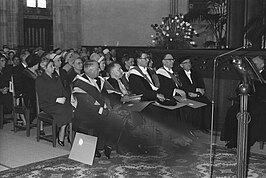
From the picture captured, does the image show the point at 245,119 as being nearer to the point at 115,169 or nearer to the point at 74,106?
the point at 115,169

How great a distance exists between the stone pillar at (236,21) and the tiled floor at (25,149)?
4153mm

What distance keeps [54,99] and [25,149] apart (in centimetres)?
97

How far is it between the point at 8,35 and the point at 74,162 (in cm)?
1504

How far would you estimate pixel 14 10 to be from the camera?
858 inches

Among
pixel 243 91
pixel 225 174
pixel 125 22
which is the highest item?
pixel 125 22

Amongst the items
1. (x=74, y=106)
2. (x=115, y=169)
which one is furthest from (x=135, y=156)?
(x=74, y=106)

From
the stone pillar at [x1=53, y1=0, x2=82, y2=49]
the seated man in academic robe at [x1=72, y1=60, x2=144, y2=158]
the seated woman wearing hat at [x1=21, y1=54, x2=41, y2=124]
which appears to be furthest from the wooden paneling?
the seated man in academic robe at [x1=72, y1=60, x2=144, y2=158]

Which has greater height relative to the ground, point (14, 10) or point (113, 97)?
point (14, 10)

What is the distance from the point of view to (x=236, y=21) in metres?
12.8

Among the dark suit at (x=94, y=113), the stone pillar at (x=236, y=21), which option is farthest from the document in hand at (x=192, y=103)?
the stone pillar at (x=236, y=21)

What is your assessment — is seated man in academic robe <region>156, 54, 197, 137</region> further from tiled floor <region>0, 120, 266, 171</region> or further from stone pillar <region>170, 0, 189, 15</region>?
stone pillar <region>170, 0, 189, 15</region>

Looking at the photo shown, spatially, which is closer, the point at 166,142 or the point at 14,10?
the point at 166,142

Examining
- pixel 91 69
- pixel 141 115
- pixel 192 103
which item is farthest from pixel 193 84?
pixel 91 69

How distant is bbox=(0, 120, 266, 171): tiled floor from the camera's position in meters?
7.52
